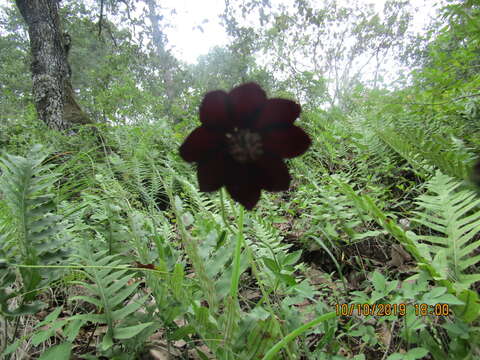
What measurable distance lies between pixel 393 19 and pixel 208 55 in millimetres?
13391

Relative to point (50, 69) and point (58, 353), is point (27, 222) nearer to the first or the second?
point (58, 353)

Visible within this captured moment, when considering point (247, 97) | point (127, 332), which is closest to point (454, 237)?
point (247, 97)

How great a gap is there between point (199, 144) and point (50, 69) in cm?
570

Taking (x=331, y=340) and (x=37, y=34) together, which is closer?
(x=331, y=340)

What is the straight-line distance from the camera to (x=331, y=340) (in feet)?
2.70

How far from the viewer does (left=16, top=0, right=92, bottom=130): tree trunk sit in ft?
15.1

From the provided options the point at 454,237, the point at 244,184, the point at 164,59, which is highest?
the point at 164,59

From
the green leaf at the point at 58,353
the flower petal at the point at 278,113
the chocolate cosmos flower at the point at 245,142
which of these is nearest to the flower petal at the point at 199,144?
the chocolate cosmos flower at the point at 245,142

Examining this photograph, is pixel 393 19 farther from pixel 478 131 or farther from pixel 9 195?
pixel 9 195

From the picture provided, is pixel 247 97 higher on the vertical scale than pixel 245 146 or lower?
higher

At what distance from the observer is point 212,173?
0.64m

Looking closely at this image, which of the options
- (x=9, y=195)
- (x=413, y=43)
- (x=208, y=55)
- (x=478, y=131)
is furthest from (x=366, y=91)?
(x=413, y=43)
